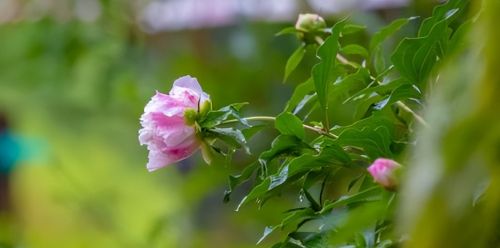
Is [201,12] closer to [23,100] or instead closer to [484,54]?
[23,100]

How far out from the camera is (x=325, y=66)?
1.28 ft

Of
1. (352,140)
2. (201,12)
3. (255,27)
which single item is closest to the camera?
(352,140)

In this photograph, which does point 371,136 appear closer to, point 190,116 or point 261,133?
point 190,116

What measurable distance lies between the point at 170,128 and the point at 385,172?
0.11m

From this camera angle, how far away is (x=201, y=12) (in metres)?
1.46

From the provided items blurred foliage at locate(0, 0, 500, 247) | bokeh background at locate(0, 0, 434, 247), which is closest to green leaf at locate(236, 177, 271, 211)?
blurred foliage at locate(0, 0, 500, 247)

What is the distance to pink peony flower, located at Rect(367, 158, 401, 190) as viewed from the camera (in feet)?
1.04

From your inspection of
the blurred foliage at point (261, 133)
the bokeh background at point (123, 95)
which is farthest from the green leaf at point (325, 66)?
the bokeh background at point (123, 95)

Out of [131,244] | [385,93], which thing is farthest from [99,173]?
[385,93]

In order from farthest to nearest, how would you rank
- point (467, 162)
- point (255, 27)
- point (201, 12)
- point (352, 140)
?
point (201, 12) → point (255, 27) → point (352, 140) → point (467, 162)

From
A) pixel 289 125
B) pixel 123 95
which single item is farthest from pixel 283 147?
pixel 123 95

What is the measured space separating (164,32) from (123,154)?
35cm

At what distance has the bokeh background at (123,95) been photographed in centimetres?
120

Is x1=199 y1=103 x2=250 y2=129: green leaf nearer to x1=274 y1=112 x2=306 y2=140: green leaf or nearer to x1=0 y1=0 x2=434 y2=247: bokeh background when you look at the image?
x1=274 y1=112 x2=306 y2=140: green leaf
